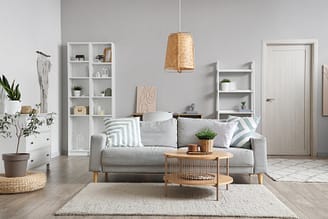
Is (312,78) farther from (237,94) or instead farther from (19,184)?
(19,184)

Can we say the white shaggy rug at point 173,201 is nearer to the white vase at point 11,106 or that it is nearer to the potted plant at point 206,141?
the potted plant at point 206,141

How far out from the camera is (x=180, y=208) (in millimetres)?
3711

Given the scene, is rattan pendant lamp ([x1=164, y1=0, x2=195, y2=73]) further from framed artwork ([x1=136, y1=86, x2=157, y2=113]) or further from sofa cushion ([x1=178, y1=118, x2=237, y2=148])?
framed artwork ([x1=136, y1=86, x2=157, y2=113])

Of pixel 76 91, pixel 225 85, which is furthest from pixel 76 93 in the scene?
pixel 225 85

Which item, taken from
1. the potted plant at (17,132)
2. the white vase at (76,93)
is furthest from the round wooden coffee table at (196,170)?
the white vase at (76,93)

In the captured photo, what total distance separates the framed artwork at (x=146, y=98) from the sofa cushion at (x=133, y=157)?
3.11 m

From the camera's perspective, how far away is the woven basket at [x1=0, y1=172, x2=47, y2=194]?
4.36m

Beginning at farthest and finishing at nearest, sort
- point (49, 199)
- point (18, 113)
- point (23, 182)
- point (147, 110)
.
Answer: point (147, 110) < point (18, 113) < point (23, 182) < point (49, 199)

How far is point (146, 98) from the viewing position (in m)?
7.97

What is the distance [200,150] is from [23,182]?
1.90m

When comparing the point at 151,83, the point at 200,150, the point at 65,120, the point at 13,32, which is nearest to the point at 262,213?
the point at 200,150

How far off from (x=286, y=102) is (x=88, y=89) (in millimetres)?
3794

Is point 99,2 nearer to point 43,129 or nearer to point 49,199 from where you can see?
point 43,129

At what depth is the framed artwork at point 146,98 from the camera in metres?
7.97
